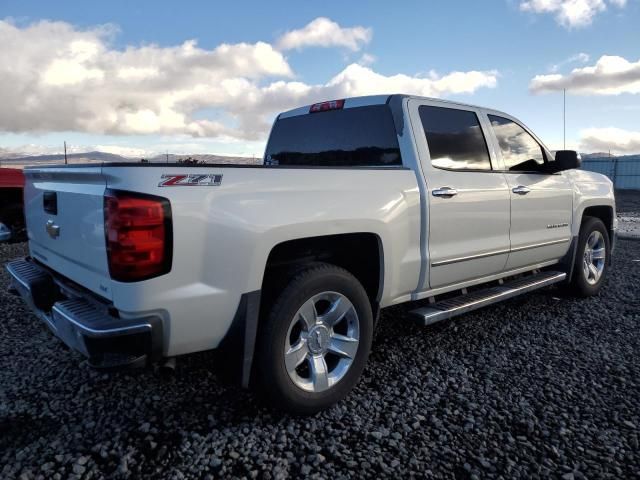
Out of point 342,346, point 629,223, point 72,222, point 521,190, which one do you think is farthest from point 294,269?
point 629,223

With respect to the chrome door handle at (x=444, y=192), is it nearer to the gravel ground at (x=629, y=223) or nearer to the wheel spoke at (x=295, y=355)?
the wheel spoke at (x=295, y=355)

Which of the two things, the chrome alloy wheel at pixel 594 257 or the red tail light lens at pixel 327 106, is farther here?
the chrome alloy wheel at pixel 594 257

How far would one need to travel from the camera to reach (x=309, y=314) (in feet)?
9.32

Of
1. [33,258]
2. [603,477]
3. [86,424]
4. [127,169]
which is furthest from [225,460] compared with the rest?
[33,258]

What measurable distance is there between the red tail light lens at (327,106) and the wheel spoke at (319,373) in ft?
6.66

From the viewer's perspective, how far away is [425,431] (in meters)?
2.71

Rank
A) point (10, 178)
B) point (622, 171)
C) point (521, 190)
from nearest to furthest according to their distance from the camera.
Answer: point (521, 190) → point (10, 178) → point (622, 171)

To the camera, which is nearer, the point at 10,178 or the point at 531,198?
the point at 531,198

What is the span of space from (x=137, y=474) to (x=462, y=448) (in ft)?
5.22

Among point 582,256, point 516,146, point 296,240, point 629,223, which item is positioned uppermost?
point 516,146

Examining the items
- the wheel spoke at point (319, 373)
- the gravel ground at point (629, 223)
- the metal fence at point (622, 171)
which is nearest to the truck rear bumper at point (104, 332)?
the wheel spoke at point (319, 373)

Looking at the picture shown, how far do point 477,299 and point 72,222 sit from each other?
9.40 ft

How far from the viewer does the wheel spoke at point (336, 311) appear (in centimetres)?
293

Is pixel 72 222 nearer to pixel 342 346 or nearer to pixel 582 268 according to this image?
pixel 342 346
